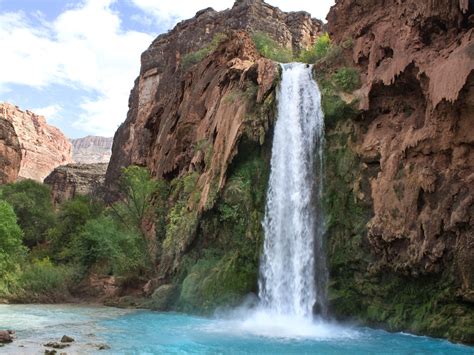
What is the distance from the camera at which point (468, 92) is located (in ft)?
46.8

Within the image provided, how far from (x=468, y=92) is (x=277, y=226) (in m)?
8.61

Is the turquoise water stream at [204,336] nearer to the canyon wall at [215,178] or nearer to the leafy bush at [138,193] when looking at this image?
the canyon wall at [215,178]

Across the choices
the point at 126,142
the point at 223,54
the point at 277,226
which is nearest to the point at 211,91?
the point at 223,54

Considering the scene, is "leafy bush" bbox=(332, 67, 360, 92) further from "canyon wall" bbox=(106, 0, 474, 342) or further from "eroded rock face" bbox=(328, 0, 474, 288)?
"eroded rock face" bbox=(328, 0, 474, 288)

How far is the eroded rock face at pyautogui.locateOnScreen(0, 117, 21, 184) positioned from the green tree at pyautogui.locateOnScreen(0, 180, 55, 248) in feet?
12.7

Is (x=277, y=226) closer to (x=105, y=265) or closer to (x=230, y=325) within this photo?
(x=230, y=325)

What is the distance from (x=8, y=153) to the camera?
49.1 metres

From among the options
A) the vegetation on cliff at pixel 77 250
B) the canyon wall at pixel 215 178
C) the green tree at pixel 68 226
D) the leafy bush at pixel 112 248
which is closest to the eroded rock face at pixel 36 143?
the green tree at pixel 68 226

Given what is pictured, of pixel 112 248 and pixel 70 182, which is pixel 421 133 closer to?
pixel 112 248

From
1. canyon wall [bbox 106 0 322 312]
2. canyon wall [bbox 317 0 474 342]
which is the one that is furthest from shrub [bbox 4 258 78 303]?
canyon wall [bbox 317 0 474 342]

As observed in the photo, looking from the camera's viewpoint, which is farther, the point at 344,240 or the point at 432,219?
the point at 344,240

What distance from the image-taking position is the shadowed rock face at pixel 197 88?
23734mm

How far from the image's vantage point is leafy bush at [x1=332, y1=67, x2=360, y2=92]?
69.1 feet

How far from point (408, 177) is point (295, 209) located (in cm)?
487
